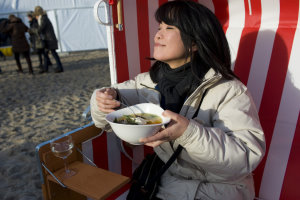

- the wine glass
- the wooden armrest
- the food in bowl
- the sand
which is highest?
the food in bowl

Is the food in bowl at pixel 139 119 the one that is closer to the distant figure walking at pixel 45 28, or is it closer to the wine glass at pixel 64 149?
the wine glass at pixel 64 149

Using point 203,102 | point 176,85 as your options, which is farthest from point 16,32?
point 203,102

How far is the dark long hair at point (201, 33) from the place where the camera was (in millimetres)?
1562

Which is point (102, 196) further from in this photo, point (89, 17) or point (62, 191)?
point (89, 17)

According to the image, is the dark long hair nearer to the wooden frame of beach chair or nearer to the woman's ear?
the woman's ear

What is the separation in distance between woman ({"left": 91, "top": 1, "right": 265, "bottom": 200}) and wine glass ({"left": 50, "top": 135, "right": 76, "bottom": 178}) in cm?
23

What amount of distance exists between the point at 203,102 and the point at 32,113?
436 centimetres

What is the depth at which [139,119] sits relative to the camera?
4.12 feet

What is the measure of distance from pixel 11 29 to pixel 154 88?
7.57 m

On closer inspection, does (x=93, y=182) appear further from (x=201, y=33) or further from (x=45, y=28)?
(x=45, y=28)

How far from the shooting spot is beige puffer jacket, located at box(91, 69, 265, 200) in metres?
1.24

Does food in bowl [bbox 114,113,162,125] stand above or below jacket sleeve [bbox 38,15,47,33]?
below

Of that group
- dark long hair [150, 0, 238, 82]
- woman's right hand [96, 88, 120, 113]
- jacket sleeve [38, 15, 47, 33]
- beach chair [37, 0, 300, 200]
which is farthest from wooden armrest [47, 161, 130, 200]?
jacket sleeve [38, 15, 47, 33]

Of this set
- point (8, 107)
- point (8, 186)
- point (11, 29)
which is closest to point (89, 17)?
point (11, 29)
